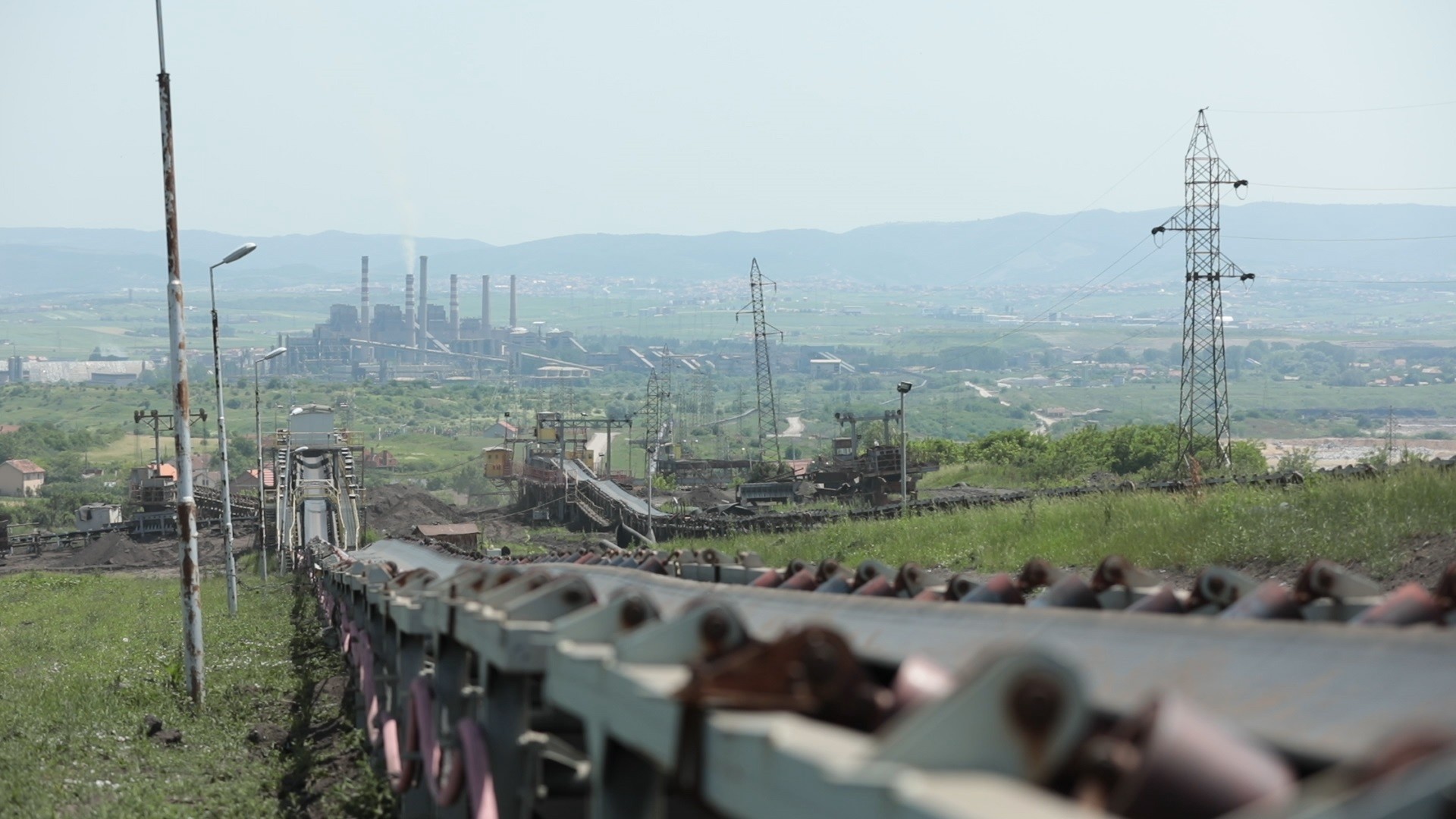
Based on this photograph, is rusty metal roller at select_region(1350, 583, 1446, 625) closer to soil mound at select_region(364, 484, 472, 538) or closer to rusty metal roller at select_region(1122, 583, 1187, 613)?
rusty metal roller at select_region(1122, 583, 1187, 613)

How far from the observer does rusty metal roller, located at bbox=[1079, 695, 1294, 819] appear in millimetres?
2381

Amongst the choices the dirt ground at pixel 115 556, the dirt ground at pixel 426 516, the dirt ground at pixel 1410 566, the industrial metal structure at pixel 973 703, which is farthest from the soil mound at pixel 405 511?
the industrial metal structure at pixel 973 703

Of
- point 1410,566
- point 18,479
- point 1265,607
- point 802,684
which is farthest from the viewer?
point 18,479

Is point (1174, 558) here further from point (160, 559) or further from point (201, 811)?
point (160, 559)

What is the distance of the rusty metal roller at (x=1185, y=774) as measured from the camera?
2381 millimetres

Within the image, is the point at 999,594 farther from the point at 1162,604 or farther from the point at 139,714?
the point at 139,714

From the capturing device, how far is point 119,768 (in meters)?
12.6

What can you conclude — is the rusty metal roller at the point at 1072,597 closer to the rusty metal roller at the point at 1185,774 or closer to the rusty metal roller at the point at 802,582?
the rusty metal roller at the point at 802,582

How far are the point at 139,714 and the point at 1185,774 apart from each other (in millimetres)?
14826

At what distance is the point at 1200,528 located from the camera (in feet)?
59.9

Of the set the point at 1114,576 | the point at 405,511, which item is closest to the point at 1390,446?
the point at 1114,576

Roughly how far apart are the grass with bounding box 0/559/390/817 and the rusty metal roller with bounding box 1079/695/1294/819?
29.5 ft

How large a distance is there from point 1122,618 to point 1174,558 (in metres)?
14.1

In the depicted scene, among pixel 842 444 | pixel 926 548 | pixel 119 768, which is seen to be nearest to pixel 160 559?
pixel 842 444
